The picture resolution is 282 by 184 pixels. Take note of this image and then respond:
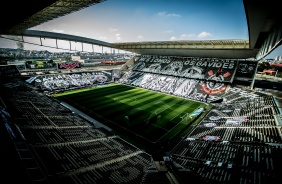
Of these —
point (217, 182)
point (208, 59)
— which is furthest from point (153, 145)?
point (208, 59)

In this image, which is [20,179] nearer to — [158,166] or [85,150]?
[85,150]

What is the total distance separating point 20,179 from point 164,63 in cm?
4391

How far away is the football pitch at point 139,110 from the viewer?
66.8ft

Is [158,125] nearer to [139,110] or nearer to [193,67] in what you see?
[139,110]

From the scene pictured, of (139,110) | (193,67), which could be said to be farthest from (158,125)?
(193,67)

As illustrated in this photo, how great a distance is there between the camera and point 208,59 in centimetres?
4128

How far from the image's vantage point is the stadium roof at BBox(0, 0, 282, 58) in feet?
33.0

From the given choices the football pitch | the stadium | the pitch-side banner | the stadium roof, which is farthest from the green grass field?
the stadium roof

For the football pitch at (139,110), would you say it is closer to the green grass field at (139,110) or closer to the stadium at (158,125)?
the green grass field at (139,110)

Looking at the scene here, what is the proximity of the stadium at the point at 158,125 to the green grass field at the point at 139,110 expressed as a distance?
5.4 inches

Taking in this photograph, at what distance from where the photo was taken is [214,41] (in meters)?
31.3

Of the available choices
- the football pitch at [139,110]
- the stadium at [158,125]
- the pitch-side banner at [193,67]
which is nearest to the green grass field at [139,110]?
the football pitch at [139,110]

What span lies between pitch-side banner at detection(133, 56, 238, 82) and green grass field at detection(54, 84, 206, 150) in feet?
30.6

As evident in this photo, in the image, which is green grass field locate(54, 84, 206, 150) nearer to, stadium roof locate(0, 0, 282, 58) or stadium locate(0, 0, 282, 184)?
stadium locate(0, 0, 282, 184)
